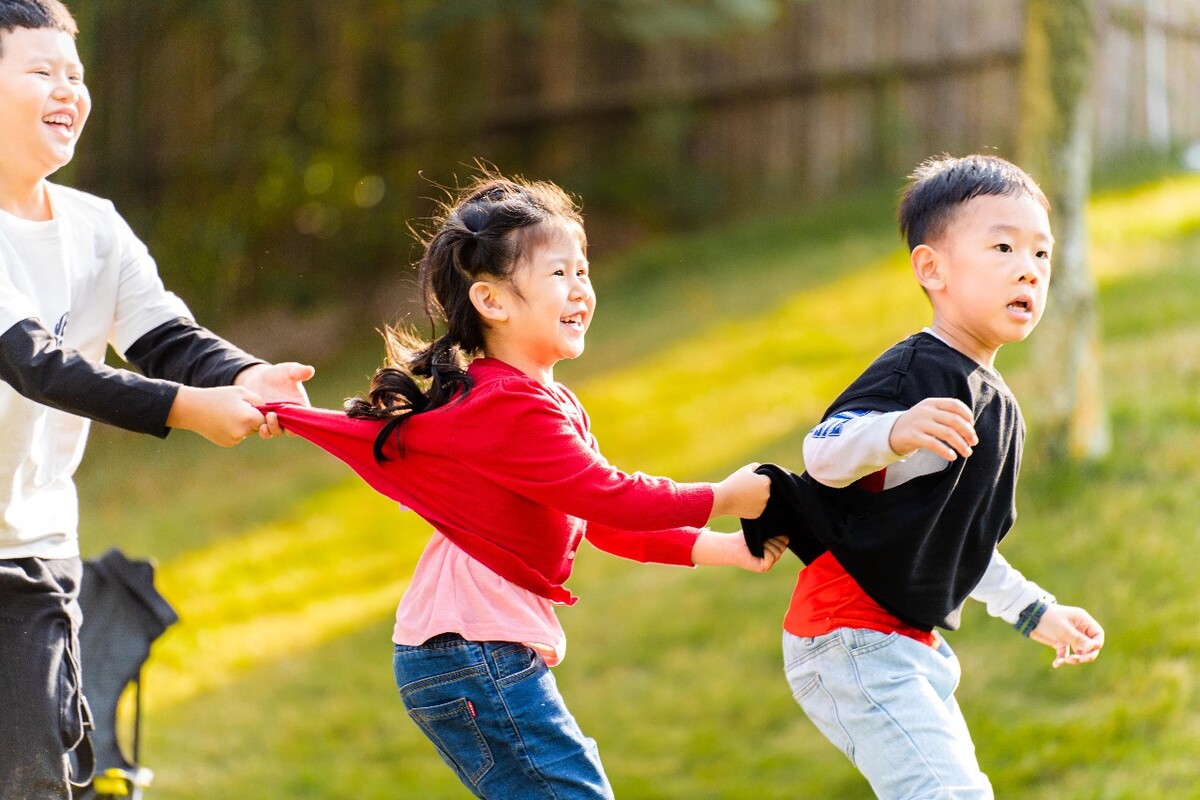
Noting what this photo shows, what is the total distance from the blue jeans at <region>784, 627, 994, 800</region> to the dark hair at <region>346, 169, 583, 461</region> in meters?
0.83

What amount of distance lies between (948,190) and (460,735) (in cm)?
133

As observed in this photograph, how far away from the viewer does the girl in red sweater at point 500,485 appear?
2643mm

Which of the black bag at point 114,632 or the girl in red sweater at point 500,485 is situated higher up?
the girl in red sweater at point 500,485

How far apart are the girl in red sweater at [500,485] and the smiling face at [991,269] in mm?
479

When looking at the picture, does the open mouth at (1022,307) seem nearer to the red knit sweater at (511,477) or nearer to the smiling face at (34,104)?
the red knit sweater at (511,477)

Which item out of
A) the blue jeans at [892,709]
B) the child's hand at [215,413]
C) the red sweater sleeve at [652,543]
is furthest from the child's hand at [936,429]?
the child's hand at [215,413]

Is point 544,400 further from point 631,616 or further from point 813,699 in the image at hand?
point 631,616

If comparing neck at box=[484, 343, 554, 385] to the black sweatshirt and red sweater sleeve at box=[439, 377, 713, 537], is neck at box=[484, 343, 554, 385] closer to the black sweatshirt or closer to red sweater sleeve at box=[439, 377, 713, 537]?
red sweater sleeve at box=[439, 377, 713, 537]

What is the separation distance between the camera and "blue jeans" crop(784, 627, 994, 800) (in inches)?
103

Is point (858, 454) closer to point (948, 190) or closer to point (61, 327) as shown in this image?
point (948, 190)

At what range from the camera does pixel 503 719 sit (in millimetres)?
2641

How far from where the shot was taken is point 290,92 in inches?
471

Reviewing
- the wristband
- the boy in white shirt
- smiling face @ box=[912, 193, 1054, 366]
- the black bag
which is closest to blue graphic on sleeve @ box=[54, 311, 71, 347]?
the boy in white shirt

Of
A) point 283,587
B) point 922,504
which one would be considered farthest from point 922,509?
point 283,587
